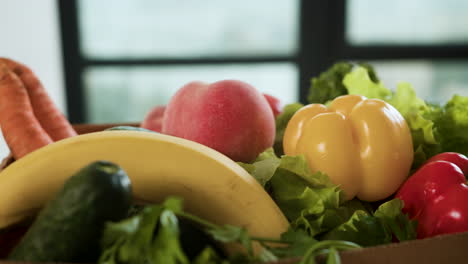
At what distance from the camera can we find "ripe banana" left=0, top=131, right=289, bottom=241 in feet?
1.38

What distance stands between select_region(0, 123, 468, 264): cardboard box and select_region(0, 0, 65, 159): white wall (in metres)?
1.30

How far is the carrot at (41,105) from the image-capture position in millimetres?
670

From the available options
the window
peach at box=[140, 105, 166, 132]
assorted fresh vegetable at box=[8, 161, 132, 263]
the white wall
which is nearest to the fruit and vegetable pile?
assorted fresh vegetable at box=[8, 161, 132, 263]

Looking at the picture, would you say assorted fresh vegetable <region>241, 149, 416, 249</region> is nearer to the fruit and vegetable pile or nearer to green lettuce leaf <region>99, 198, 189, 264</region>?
the fruit and vegetable pile

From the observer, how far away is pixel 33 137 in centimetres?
62

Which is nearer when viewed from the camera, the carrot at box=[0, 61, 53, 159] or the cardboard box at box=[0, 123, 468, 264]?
the cardboard box at box=[0, 123, 468, 264]

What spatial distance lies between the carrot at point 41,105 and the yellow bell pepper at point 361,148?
363 mm

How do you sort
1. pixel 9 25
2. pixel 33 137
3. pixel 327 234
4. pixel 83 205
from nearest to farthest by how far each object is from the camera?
pixel 83 205 < pixel 327 234 < pixel 33 137 < pixel 9 25

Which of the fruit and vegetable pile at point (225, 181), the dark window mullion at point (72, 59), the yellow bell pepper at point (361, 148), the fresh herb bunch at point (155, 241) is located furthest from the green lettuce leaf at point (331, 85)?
the dark window mullion at point (72, 59)

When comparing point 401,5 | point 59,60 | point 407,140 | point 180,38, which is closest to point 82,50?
point 59,60

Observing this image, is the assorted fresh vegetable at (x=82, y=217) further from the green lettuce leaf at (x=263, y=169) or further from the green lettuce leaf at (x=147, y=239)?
the green lettuce leaf at (x=263, y=169)

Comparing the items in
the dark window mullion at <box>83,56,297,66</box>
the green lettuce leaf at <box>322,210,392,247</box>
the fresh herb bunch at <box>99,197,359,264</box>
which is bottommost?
the dark window mullion at <box>83,56,297,66</box>

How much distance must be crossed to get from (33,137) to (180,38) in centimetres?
182

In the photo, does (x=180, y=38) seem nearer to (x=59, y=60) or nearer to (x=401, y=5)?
(x=59, y=60)
